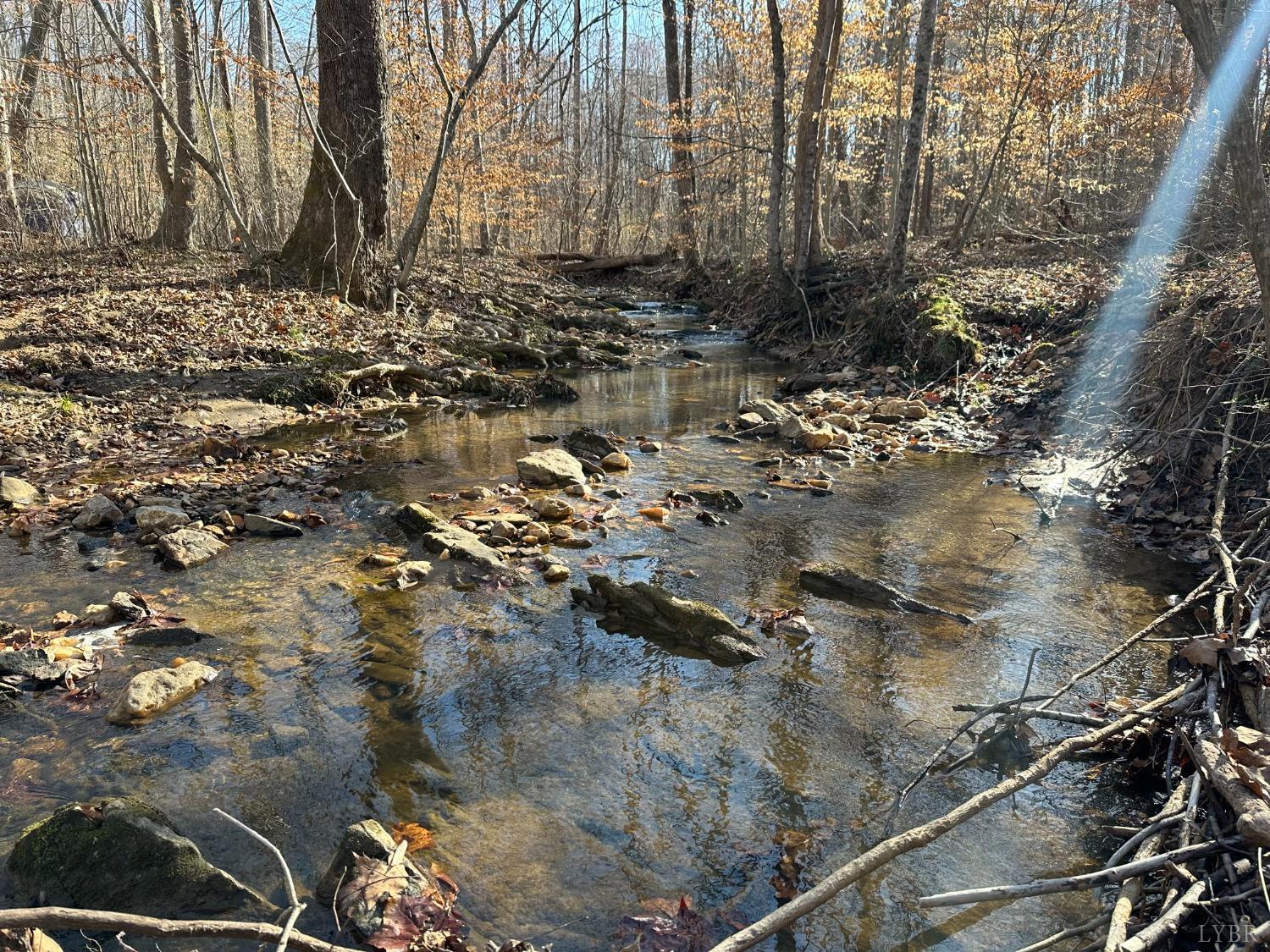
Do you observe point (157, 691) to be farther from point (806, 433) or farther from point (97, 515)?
point (806, 433)

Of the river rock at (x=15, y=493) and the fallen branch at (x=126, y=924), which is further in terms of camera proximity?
the river rock at (x=15, y=493)

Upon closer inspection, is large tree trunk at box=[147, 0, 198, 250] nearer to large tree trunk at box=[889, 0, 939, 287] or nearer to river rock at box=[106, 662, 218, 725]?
large tree trunk at box=[889, 0, 939, 287]

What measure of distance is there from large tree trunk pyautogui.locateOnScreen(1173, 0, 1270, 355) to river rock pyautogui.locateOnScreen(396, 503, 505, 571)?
453cm

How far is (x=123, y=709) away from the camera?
3455 mm

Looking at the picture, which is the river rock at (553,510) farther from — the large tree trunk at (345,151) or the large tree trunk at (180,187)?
the large tree trunk at (180,187)

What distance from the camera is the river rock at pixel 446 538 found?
5.25 m

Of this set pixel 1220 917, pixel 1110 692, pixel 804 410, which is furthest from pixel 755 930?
pixel 804 410

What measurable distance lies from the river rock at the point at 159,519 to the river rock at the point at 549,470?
2.69 metres

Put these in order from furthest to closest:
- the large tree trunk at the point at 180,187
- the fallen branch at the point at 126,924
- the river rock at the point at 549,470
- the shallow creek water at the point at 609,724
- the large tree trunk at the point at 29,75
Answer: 1. the large tree trunk at the point at 180,187
2. the large tree trunk at the point at 29,75
3. the river rock at the point at 549,470
4. the shallow creek water at the point at 609,724
5. the fallen branch at the point at 126,924

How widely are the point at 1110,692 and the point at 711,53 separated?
98.5 feet

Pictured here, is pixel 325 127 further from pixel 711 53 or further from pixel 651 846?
Result: pixel 711 53

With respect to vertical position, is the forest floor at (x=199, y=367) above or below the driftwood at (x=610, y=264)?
below

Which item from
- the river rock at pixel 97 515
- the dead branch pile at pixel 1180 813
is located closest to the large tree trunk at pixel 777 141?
the river rock at pixel 97 515

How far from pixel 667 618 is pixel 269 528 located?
310cm
